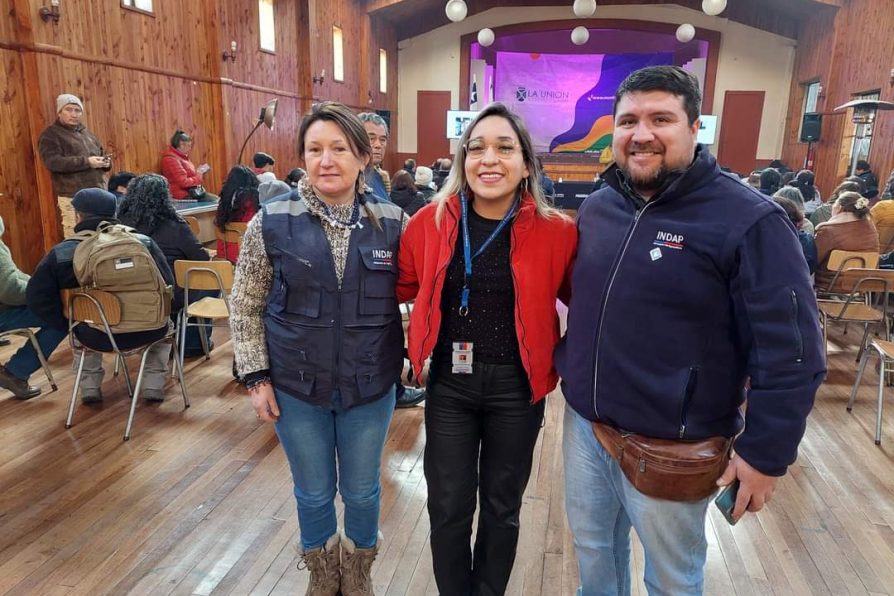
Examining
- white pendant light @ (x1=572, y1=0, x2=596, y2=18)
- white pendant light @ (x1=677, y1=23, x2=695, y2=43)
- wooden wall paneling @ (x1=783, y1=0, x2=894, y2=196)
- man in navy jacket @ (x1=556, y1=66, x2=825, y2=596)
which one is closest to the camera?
man in navy jacket @ (x1=556, y1=66, x2=825, y2=596)

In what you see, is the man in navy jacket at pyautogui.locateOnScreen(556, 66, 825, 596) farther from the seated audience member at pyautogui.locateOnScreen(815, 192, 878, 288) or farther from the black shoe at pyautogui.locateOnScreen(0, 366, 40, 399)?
the seated audience member at pyautogui.locateOnScreen(815, 192, 878, 288)

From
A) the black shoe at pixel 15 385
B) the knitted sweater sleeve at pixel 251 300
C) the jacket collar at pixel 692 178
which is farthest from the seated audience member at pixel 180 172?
the jacket collar at pixel 692 178

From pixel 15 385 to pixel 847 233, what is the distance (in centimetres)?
498

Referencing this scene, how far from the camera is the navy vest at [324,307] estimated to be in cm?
146

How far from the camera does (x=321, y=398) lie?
1512mm

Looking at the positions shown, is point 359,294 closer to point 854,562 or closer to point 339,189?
point 339,189

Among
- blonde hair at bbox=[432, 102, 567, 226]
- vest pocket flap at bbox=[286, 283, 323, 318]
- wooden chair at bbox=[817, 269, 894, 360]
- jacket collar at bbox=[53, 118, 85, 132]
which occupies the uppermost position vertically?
jacket collar at bbox=[53, 118, 85, 132]

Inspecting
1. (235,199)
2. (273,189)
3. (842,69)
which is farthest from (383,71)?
(273,189)

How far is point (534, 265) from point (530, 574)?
3.73 ft

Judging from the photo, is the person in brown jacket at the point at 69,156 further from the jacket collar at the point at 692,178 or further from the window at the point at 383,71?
the window at the point at 383,71

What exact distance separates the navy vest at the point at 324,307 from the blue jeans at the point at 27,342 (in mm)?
2269

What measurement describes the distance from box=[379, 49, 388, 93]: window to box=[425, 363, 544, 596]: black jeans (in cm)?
1222

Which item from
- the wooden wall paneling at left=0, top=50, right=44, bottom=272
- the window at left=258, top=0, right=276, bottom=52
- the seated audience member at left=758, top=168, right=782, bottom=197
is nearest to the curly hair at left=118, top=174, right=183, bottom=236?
the wooden wall paneling at left=0, top=50, right=44, bottom=272

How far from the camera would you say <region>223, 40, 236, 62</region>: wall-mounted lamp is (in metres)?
7.25
